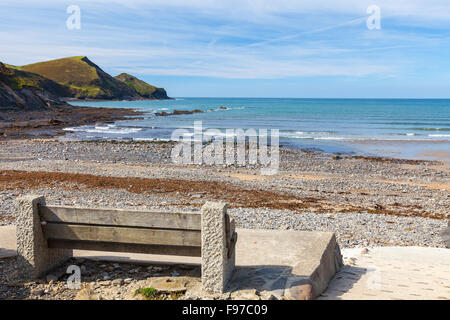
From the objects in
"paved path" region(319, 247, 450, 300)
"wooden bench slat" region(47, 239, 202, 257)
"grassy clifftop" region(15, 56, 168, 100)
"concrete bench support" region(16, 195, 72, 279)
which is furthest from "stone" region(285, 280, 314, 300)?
"grassy clifftop" region(15, 56, 168, 100)

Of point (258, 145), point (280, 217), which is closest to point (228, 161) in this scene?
point (258, 145)

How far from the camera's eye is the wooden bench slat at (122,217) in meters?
4.32

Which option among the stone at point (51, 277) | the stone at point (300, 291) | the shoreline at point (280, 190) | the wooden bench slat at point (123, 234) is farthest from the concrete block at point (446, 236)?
the stone at point (51, 277)

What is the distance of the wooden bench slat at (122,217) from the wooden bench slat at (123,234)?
6cm

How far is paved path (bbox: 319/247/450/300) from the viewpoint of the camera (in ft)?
15.9

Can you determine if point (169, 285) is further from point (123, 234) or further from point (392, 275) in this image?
point (392, 275)

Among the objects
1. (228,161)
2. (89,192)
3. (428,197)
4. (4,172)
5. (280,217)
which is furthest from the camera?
(228,161)

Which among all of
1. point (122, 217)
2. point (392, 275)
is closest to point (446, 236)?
point (392, 275)

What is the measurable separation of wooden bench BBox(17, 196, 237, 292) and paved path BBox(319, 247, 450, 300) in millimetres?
1389

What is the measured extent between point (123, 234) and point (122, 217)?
20 centimetres

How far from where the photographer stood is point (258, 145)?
31.6 metres
